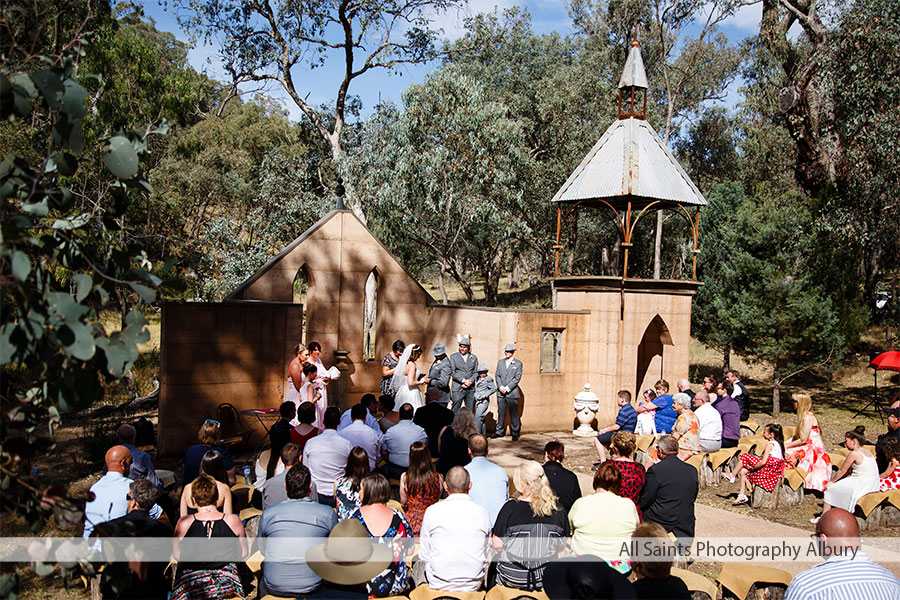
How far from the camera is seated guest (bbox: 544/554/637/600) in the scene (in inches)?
169

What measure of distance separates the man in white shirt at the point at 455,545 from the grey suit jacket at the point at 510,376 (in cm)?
740

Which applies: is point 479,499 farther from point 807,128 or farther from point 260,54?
point 260,54

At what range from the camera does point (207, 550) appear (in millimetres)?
5109

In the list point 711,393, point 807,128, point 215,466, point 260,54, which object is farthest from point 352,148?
point 215,466

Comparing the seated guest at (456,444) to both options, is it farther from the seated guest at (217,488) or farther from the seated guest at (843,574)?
the seated guest at (843,574)

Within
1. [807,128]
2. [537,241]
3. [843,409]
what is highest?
[807,128]

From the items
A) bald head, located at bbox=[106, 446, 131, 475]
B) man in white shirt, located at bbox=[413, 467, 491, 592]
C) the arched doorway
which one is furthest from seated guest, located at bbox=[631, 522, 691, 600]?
the arched doorway

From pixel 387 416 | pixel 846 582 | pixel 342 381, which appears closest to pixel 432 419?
pixel 387 416

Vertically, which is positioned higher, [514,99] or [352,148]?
[514,99]

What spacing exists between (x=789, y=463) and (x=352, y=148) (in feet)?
75.5

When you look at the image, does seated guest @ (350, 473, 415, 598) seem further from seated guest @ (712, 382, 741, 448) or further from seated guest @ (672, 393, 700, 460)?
seated guest @ (712, 382, 741, 448)

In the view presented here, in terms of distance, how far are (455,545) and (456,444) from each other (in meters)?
2.32

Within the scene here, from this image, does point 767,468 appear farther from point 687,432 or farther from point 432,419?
point 432,419

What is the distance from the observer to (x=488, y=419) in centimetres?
1359
